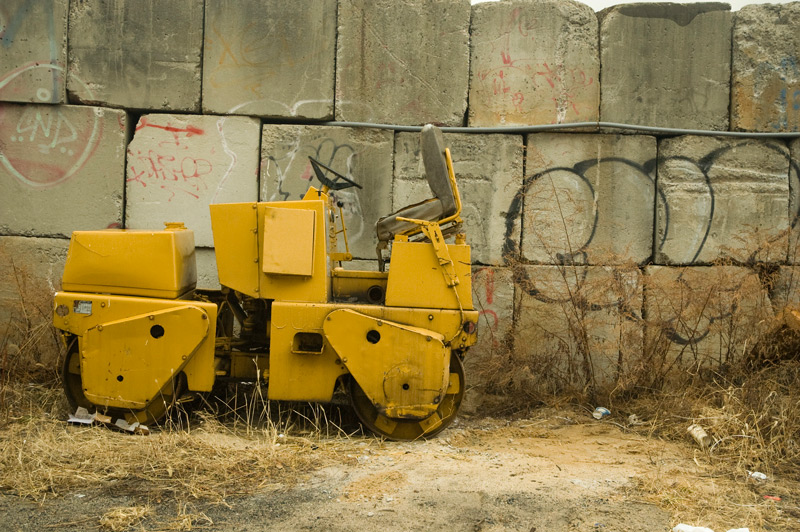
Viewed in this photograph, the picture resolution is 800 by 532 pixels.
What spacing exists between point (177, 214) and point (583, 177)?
3547 mm

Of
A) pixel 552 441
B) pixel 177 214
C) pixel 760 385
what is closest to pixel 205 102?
pixel 177 214

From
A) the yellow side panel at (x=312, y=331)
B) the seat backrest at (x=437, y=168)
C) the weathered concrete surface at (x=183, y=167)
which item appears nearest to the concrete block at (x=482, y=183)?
the weathered concrete surface at (x=183, y=167)

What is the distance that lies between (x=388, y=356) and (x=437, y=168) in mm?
1244

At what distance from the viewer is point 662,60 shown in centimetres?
623

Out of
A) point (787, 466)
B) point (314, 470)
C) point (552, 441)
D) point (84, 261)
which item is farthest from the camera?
point (552, 441)

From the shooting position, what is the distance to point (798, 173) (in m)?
6.29

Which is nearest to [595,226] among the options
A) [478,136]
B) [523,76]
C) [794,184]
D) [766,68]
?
[478,136]

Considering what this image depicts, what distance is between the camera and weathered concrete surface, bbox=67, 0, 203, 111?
6027mm

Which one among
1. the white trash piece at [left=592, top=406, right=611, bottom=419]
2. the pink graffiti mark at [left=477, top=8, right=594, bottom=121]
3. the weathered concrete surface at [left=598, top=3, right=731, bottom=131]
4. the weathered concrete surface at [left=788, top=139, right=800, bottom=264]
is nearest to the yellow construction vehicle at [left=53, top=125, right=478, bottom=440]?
the white trash piece at [left=592, top=406, right=611, bottom=419]

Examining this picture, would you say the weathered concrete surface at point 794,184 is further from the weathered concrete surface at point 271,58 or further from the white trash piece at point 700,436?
the weathered concrete surface at point 271,58

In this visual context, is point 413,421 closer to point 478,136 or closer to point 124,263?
point 124,263

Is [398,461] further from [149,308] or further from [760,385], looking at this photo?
[760,385]

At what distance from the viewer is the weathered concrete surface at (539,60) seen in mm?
6188

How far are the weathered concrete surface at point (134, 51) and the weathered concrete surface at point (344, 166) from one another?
0.92 meters
